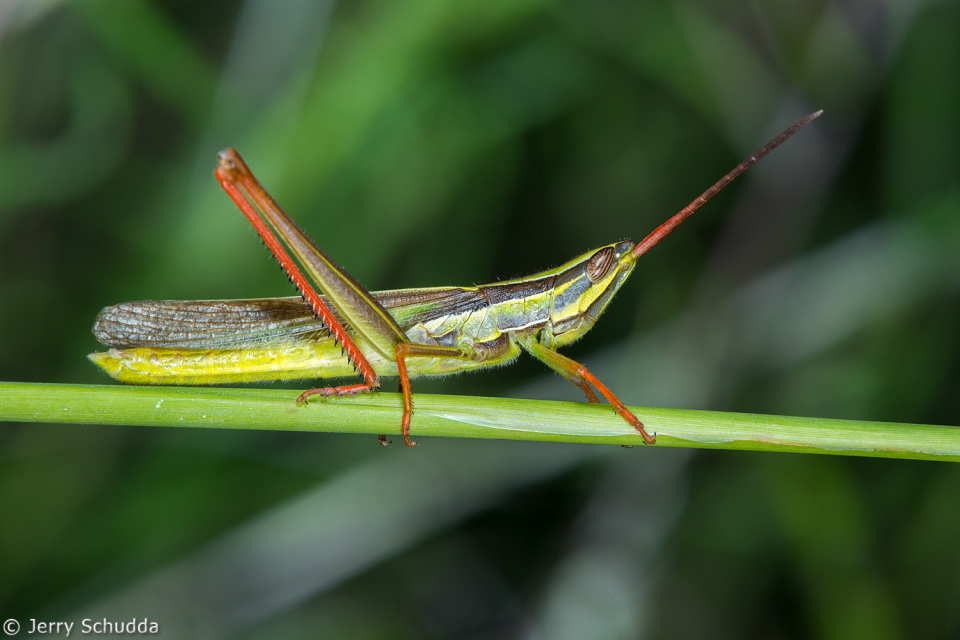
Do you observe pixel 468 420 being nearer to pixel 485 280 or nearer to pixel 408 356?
pixel 408 356

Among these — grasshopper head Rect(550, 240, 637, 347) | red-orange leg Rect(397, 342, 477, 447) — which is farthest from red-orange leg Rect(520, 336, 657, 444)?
red-orange leg Rect(397, 342, 477, 447)

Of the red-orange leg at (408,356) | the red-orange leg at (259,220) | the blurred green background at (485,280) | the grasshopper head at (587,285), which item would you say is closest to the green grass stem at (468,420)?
the red-orange leg at (408,356)

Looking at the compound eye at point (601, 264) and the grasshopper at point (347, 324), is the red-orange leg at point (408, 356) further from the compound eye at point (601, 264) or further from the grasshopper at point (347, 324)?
the compound eye at point (601, 264)

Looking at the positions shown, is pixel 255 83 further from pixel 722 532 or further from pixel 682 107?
pixel 722 532

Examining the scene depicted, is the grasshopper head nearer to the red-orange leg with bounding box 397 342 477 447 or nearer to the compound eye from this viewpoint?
the compound eye

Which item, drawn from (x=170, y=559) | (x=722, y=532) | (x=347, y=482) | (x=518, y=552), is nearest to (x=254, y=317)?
(x=347, y=482)
